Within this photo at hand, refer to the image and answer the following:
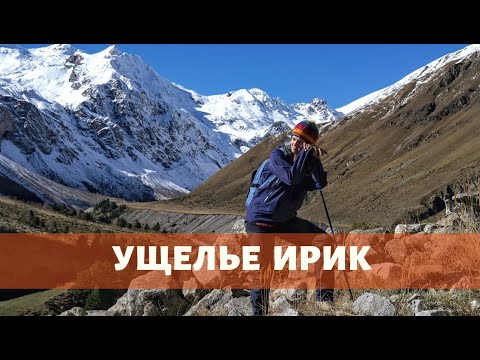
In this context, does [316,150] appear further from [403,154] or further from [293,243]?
[403,154]

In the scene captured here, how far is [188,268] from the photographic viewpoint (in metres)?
12.0

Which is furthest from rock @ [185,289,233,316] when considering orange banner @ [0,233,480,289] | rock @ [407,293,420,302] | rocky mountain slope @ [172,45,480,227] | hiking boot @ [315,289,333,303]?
rocky mountain slope @ [172,45,480,227]

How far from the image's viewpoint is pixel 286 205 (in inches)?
263

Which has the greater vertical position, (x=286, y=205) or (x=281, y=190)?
(x=281, y=190)

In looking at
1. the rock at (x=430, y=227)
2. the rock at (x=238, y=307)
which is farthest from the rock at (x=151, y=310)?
the rock at (x=430, y=227)

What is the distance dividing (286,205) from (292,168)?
556 mm

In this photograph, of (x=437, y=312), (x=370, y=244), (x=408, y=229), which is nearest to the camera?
(x=437, y=312)

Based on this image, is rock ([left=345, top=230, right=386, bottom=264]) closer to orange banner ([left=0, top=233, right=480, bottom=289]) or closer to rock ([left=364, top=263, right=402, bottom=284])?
orange banner ([left=0, top=233, right=480, bottom=289])

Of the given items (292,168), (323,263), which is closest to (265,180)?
(292,168)

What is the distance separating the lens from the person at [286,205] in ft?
21.6

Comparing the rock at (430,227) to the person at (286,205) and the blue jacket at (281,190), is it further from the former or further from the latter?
the blue jacket at (281,190)

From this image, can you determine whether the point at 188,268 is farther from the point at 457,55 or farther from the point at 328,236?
the point at 457,55
